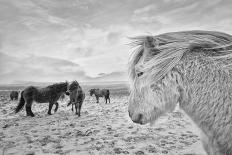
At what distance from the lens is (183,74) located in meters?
1.40

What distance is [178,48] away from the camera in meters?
1.47

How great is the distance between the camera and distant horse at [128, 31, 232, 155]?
4.26 ft

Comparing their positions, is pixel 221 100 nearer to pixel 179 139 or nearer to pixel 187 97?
pixel 187 97

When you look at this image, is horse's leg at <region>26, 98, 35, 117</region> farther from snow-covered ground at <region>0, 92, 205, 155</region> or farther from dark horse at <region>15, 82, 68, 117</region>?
snow-covered ground at <region>0, 92, 205, 155</region>

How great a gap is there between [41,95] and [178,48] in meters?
11.3

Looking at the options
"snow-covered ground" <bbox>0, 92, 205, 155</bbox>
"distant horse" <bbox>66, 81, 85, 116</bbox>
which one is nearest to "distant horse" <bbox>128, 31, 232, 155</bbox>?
"snow-covered ground" <bbox>0, 92, 205, 155</bbox>

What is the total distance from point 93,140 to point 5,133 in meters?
3.53

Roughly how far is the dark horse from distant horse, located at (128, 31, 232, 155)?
34.4ft

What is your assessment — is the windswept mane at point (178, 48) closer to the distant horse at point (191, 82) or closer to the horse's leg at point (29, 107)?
the distant horse at point (191, 82)

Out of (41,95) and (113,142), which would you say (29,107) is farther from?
(113,142)

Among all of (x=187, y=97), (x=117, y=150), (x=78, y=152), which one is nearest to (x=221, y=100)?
(x=187, y=97)

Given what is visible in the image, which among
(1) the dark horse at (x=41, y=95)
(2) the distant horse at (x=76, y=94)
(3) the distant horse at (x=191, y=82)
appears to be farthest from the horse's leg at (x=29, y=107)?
(3) the distant horse at (x=191, y=82)

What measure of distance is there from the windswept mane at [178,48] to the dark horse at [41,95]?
34.5 feet

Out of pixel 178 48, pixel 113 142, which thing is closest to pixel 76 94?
pixel 113 142
